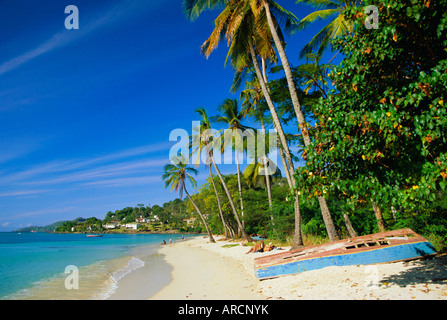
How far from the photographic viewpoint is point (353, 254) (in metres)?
6.78

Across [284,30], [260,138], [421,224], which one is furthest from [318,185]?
[260,138]

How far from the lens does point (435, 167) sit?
9.92ft

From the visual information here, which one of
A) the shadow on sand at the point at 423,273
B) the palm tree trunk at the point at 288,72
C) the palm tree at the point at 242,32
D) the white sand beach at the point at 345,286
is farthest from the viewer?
the palm tree at the point at 242,32

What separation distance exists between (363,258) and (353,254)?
0.25 meters

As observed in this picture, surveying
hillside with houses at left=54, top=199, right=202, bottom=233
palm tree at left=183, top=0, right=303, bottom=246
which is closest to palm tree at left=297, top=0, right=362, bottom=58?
palm tree at left=183, top=0, right=303, bottom=246

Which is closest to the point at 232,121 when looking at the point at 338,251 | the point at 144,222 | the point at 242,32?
the point at 242,32

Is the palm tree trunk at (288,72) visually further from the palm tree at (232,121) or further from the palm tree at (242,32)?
the palm tree at (232,121)

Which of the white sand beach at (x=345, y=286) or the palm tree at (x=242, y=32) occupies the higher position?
the palm tree at (x=242, y=32)

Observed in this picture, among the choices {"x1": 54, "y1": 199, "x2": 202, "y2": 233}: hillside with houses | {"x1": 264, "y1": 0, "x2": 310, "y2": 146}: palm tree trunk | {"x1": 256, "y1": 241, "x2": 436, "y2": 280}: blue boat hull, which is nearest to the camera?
{"x1": 256, "y1": 241, "x2": 436, "y2": 280}: blue boat hull

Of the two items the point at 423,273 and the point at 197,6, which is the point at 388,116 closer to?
the point at 423,273

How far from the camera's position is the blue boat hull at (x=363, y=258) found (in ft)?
21.3

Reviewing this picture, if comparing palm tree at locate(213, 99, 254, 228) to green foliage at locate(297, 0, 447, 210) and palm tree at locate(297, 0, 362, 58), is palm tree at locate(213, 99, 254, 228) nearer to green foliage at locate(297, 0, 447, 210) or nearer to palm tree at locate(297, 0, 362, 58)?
palm tree at locate(297, 0, 362, 58)

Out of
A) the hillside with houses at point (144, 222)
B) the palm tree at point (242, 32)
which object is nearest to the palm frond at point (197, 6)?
the palm tree at point (242, 32)

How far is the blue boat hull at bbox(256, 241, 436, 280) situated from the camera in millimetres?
6500
